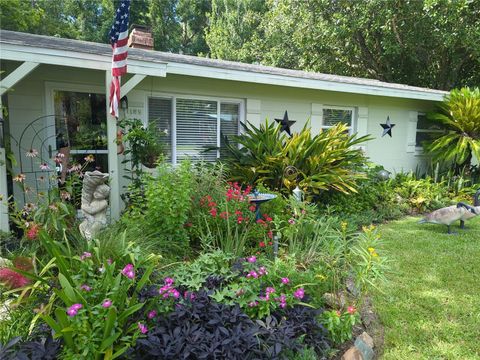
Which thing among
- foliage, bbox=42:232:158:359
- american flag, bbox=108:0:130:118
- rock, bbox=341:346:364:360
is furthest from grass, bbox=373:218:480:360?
american flag, bbox=108:0:130:118

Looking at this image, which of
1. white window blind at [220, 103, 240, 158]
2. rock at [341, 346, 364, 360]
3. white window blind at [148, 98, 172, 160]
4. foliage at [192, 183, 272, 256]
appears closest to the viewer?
rock at [341, 346, 364, 360]

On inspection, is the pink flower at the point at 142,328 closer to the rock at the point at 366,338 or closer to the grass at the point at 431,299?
the rock at the point at 366,338

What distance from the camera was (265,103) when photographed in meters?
7.57

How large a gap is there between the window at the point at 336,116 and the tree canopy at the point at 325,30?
5.70 metres

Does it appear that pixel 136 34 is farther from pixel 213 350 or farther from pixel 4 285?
pixel 213 350

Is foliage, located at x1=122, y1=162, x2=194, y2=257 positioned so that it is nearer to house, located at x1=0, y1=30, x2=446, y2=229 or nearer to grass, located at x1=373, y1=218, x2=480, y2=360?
house, located at x1=0, y1=30, x2=446, y2=229

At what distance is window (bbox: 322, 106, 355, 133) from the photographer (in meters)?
8.70

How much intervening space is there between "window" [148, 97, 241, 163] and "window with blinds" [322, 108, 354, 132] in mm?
2542

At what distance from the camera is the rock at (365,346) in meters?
2.58

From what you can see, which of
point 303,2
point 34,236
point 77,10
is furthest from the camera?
point 77,10

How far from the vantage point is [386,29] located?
44.5ft

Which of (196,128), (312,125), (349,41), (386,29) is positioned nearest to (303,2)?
(349,41)

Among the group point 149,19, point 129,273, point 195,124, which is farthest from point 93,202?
point 149,19

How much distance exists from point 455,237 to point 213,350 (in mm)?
5143
